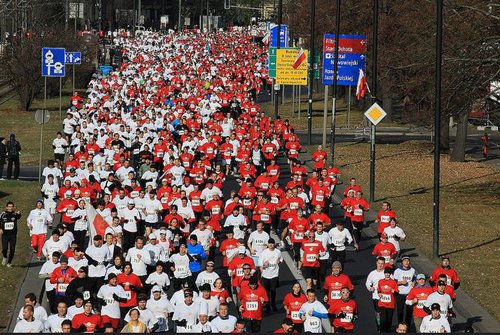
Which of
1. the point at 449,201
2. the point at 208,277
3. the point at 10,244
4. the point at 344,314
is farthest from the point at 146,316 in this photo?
the point at 449,201

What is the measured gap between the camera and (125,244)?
24.8m

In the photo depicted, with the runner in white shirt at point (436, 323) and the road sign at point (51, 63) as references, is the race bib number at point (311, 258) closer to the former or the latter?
the runner in white shirt at point (436, 323)

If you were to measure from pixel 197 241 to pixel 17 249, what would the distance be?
6129 mm

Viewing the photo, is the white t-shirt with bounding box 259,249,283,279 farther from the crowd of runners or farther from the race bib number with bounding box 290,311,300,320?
the race bib number with bounding box 290,311,300,320

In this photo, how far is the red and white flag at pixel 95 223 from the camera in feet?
76.4

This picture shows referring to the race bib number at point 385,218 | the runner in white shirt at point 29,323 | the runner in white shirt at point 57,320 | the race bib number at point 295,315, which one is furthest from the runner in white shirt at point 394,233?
the runner in white shirt at point 29,323

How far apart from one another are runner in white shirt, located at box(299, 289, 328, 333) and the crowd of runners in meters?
0.02

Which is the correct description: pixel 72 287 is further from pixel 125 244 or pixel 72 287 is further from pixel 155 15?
pixel 155 15

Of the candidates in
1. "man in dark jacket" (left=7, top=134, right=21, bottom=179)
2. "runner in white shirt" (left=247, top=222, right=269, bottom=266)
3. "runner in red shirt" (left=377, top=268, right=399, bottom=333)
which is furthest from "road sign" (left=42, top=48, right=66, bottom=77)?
"runner in red shirt" (left=377, top=268, right=399, bottom=333)

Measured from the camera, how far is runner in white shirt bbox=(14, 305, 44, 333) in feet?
52.5

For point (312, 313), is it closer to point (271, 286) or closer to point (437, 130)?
point (271, 286)

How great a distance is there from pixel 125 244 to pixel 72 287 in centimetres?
545

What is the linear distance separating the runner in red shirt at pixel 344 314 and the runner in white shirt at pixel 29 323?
3863 mm

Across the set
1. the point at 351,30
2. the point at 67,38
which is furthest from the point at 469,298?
the point at 67,38
